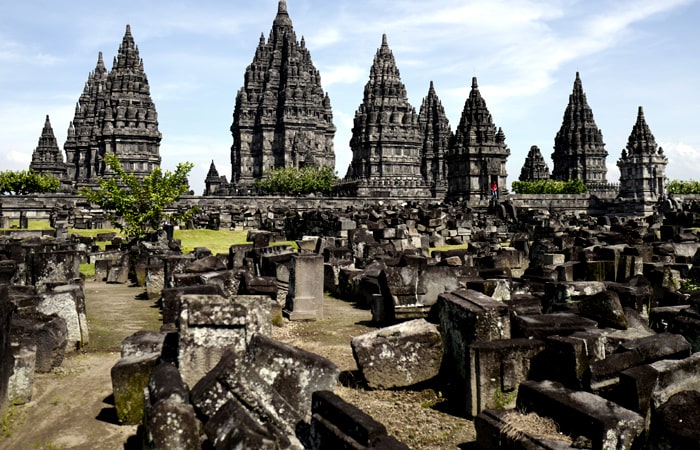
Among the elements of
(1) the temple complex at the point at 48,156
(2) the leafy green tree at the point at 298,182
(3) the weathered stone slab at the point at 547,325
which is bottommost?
(3) the weathered stone slab at the point at 547,325

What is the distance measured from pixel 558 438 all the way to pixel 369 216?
97.5 ft

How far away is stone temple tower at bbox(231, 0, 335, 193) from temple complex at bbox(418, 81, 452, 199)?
14141mm

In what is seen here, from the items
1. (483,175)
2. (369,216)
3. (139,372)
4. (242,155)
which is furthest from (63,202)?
(139,372)

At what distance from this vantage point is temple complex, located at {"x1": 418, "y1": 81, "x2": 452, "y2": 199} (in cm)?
8638

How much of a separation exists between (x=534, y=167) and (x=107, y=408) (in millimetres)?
83977

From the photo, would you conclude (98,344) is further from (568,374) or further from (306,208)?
(306,208)

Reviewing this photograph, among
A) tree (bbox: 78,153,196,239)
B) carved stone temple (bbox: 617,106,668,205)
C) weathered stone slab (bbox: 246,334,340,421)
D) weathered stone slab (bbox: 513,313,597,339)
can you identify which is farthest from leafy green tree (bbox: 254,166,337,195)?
weathered stone slab (bbox: 246,334,340,421)

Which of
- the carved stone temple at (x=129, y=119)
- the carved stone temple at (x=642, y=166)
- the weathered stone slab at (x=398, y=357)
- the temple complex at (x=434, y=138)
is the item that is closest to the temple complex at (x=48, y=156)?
the carved stone temple at (x=129, y=119)

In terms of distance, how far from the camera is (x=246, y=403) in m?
5.22

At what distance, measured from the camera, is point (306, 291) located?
1130 centimetres

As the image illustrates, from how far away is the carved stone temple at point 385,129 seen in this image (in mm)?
74750

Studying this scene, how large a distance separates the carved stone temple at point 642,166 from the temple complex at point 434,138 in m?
31.7

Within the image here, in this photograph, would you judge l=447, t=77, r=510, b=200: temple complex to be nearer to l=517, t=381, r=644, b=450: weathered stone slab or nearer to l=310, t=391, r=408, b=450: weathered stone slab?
l=517, t=381, r=644, b=450: weathered stone slab

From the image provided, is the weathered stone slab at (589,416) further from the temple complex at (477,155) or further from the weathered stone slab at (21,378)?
the temple complex at (477,155)
